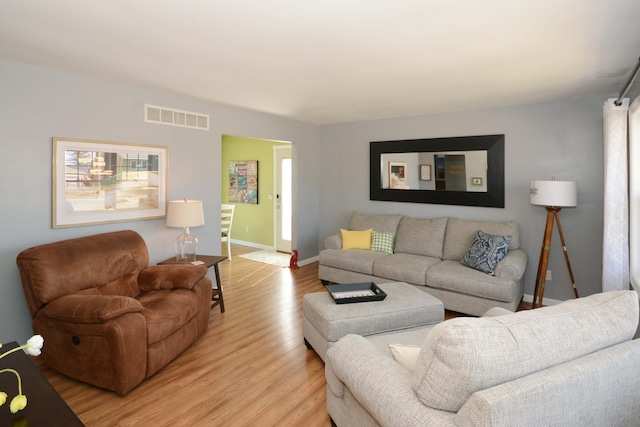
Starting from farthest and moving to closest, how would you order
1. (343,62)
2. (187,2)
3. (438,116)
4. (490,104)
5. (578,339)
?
(438,116), (490,104), (343,62), (187,2), (578,339)

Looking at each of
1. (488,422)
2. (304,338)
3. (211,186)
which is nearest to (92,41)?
(211,186)

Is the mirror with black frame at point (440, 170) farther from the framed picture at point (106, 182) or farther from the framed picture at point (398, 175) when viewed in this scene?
the framed picture at point (106, 182)

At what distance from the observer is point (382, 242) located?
4.96 m

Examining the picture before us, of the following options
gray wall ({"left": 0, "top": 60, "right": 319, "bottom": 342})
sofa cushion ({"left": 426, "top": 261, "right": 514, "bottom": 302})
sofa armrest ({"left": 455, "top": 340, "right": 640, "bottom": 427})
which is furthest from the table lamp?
sofa armrest ({"left": 455, "top": 340, "right": 640, "bottom": 427})

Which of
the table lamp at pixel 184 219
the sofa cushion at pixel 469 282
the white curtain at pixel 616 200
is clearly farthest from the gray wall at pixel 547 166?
the table lamp at pixel 184 219

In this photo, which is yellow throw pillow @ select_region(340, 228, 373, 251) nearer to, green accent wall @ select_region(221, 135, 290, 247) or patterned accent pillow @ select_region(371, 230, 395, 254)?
patterned accent pillow @ select_region(371, 230, 395, 254)

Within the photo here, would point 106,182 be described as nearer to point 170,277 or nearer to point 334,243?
point 170,277

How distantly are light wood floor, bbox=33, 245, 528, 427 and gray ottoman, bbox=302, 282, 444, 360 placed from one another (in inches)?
12.2

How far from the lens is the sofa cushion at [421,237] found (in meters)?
4.61

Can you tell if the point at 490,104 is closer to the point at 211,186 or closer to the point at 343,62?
the point at 343,62

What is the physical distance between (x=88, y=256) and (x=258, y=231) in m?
4.62

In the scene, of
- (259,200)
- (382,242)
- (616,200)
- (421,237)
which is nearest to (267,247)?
(259,200)

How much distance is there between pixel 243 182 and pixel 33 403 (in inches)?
249

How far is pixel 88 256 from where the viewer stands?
289cm
